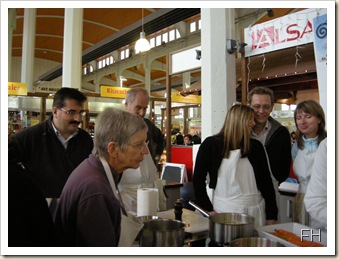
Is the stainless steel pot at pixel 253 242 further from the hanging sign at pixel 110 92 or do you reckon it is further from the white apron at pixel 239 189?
the hanging sign at pixel 110 92

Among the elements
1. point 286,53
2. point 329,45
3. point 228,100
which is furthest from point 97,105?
point 329,45

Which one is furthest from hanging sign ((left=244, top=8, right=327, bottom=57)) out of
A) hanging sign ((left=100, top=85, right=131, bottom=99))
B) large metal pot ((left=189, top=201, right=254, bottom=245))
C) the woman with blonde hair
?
hanging sign ((left=100, top=85, right=131, bottom=99))

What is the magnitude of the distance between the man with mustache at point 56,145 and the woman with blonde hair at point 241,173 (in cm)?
91

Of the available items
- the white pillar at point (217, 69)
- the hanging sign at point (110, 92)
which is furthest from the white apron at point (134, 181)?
the hanging sign at point (110, 92)

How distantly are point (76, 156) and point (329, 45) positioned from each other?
160 centimetres

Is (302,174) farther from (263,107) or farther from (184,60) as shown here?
(184,60)

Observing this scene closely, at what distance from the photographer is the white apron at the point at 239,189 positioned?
1797mm

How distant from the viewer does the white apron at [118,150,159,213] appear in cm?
192

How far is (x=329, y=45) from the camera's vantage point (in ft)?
4.65

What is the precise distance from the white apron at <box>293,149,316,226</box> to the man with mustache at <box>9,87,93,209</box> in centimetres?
146

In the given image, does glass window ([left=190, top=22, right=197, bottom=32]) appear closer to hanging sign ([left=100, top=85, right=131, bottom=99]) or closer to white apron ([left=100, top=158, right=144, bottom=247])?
hanging sign ([left=100, top=85, right=131, bottom=99])

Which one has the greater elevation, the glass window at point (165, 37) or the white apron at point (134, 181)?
the glass window at point (165, 37)

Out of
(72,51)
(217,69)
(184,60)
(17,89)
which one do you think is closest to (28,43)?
(17,89)

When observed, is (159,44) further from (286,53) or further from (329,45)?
(329,45)
